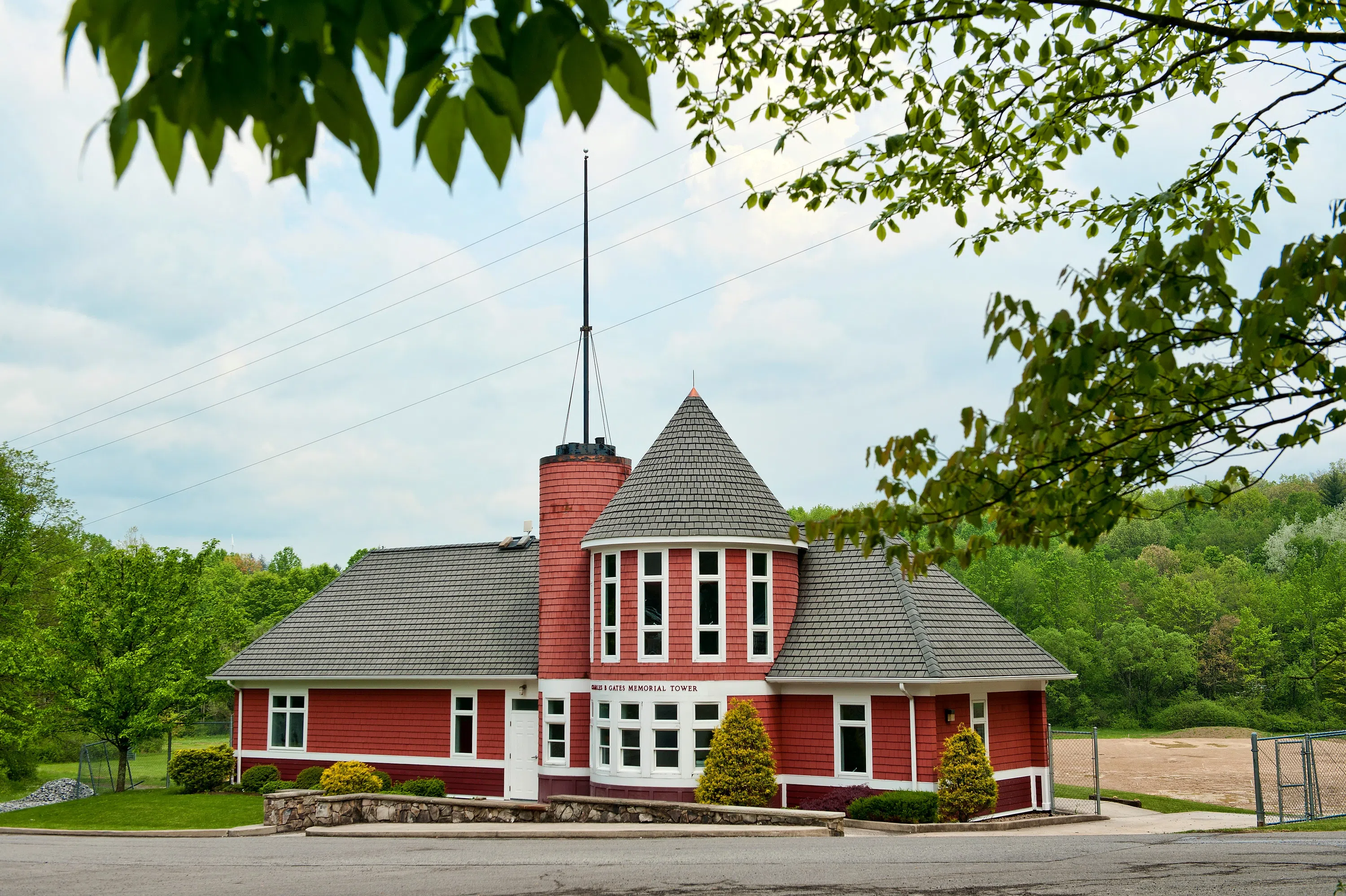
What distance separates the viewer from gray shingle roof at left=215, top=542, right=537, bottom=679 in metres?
27.6

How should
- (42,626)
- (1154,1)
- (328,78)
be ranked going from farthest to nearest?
1. (42,626)
2. (1154,1)
3. (328,78)

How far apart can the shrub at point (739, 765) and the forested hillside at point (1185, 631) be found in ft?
115

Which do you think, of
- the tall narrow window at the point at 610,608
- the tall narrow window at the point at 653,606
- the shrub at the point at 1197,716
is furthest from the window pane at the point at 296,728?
the shrub at the point at 1197,716

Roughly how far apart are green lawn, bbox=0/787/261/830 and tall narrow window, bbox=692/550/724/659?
1016 cm

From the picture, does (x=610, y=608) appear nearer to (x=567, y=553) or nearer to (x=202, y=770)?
(x=567, y=553)

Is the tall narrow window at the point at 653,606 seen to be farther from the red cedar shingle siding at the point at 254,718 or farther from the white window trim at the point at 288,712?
the red cedar shingle siding at the point at 254,718

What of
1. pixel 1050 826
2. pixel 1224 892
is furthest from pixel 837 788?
pixel 1224 892

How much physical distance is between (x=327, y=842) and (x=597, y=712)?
6319 mm

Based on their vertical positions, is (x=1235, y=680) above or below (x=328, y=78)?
below

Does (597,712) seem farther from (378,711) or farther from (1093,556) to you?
(1093,556)

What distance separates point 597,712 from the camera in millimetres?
24000

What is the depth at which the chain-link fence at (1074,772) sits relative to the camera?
77.7 feet

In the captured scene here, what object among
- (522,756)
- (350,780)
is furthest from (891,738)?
(350,780)

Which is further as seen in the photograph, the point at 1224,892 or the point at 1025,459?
the point at 1224,892
